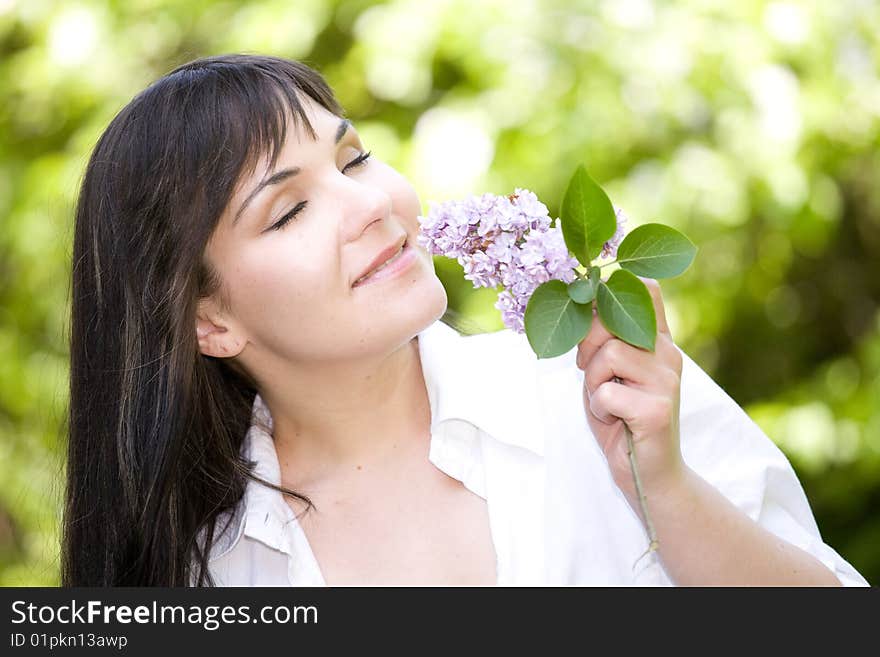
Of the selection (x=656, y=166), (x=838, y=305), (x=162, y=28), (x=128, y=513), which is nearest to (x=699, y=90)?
(x=656, y=166)

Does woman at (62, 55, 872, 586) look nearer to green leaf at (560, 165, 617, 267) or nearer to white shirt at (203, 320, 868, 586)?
white shirt at (203, 320, 868, 586)

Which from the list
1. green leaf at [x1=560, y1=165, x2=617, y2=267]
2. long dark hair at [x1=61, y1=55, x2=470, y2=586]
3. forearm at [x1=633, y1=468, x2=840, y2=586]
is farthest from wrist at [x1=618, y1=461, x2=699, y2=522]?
long dark hair at [x1=61, y1=55, x2=470, y2=586]

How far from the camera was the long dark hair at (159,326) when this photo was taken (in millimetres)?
1678

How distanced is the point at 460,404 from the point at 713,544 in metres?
0.49

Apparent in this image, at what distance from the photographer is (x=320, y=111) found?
172 centimetres

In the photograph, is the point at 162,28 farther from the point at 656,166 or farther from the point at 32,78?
the point at 656,166

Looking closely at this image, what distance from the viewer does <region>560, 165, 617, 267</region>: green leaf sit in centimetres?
127

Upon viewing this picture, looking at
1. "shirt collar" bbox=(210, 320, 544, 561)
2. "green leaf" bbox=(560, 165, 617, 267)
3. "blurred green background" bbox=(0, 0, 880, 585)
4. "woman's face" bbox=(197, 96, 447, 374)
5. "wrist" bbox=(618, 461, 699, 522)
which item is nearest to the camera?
"green leaf" bbox=(560, 165, 617, 267)

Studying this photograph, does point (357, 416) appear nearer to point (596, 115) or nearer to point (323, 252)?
point (323, 252)

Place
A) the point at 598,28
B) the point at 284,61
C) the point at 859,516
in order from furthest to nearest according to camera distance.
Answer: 1. the point at 859,516
2. the point at 598,28
3. the point at 284,61

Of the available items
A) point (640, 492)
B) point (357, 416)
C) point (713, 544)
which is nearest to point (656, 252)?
point (640, 492)

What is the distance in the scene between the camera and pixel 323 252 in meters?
1.58

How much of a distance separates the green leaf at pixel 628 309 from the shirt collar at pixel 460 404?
453mm

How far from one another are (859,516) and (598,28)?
5.65ft
